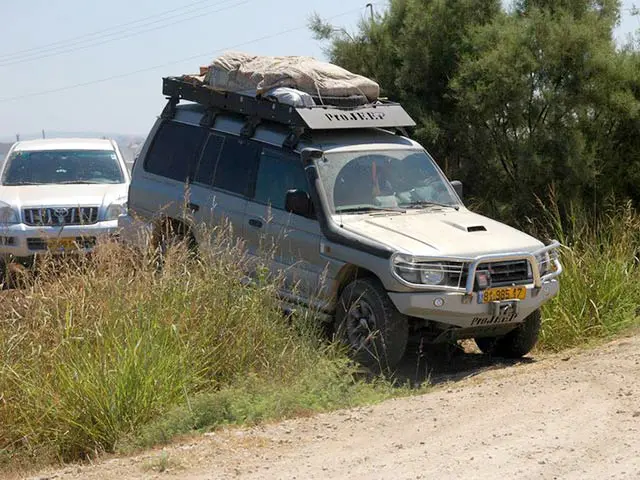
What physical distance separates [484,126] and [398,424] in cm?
893

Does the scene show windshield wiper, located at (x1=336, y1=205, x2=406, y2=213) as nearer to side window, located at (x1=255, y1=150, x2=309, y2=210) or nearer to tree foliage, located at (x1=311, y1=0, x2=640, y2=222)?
side window, located at (x1=255, y1=150, x2=309, y2=210)

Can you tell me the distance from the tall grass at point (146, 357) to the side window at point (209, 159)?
1.97 metres

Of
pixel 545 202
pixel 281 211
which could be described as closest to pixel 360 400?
pixel 281 211

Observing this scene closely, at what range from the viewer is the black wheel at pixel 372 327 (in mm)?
9203

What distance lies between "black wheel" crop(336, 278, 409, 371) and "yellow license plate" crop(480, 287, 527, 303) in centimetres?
68

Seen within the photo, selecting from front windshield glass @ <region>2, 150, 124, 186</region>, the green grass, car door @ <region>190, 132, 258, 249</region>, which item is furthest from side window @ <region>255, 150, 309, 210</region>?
front windshield glass @ <region>2, 150, 124, 186</region>

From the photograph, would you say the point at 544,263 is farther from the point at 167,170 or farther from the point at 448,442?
the point at 167,170

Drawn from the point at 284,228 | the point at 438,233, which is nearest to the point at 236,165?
the point at 284,228

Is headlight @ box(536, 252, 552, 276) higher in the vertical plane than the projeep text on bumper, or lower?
higher

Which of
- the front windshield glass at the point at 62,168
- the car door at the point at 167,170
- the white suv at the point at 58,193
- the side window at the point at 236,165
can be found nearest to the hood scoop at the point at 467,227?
the side window at the point at 236,165

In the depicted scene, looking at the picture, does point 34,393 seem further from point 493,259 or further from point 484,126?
point 484,126

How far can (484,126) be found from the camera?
609 inches

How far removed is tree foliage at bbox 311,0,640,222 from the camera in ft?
48.3

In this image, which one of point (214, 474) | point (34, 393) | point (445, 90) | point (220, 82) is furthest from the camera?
point (445, 90)
